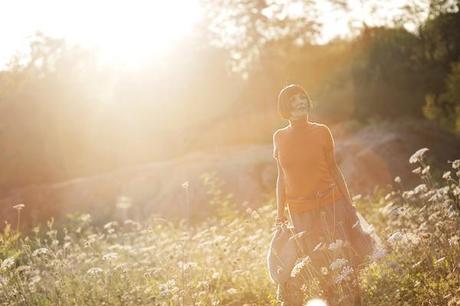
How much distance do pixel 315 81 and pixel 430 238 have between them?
27938 millimetres

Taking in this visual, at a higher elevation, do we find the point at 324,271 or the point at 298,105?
the point at 298,105

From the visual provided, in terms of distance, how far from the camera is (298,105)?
17.6 ft

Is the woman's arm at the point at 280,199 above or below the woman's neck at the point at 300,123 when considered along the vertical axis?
below

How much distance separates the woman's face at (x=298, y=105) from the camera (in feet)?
17.6

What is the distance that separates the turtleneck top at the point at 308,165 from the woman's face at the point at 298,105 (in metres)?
0.09

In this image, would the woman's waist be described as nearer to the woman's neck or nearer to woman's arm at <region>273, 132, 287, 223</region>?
woman's arm at <region>273, 132, 287, 223</region>

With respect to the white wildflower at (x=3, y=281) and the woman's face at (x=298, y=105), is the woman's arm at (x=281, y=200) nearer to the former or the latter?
the woman's face at (x=298, y=105)

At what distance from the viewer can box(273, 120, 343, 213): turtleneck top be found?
5.35 m

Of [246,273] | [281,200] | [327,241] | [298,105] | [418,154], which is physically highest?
[298,105]

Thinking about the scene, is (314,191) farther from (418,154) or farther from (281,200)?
(418,154)

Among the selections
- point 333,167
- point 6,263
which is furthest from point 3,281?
point 333,167

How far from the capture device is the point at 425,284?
557cm

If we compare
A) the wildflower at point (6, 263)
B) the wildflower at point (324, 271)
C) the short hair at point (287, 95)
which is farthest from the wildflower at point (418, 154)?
the wildflower at point (6, 263)

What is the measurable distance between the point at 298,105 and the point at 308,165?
0.51 m
